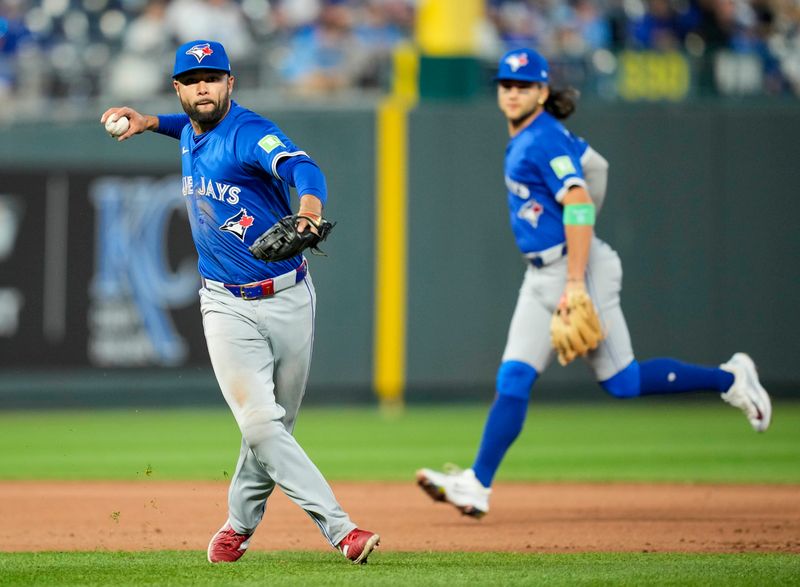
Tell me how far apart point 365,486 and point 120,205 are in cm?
629


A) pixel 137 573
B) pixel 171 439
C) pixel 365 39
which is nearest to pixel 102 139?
pixel 365 39

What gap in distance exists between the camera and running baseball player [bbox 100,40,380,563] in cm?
491

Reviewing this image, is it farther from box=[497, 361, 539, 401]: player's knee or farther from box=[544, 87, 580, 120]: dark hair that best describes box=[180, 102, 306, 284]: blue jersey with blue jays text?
box=[544, 87, 580, 120]: dark hair

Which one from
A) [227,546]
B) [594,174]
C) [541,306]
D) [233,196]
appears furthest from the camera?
[594,174]

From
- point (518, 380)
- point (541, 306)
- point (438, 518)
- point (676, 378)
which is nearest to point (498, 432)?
point (518, 380)

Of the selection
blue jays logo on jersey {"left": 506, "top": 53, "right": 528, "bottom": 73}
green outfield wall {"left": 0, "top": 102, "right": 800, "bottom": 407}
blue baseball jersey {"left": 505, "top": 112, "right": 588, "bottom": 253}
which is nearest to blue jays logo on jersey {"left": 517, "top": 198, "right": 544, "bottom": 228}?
blue baseball jersey {"left": 505, "top": 112, "right": 588, "bottom": 253}

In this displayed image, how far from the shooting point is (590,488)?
8.19 metres

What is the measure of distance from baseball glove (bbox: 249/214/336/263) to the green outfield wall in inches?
352

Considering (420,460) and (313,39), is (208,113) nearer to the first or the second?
(420,460)

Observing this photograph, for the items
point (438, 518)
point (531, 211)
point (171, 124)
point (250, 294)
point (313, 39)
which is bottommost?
point (438, 518)

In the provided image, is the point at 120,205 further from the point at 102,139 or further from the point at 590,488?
the point at 590,488

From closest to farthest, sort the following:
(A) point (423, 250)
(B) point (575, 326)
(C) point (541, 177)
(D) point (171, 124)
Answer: (D) point (171, 124)
(B) point (575, 326)
(C) point (541, 177)
(A) point (423, 250)

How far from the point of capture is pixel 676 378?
21.4 feet

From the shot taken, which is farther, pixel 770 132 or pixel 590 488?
pixel 770 132
